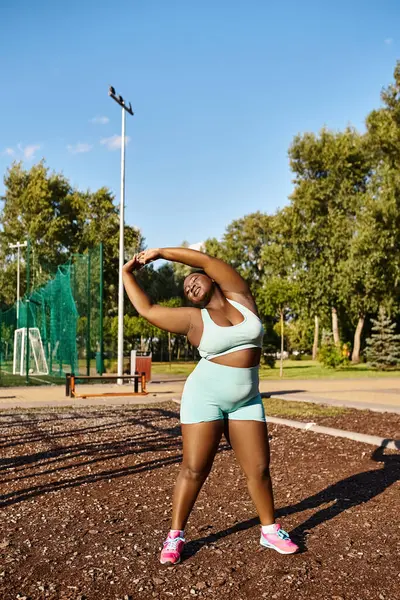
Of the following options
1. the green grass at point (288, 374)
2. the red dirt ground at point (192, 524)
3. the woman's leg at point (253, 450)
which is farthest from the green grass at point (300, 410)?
the green grass at point (288, 374)

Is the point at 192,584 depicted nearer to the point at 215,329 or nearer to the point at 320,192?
the point at 215,329

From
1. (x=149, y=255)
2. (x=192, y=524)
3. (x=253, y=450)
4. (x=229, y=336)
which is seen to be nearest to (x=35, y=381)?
(x=192, y=524)

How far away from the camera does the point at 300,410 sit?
38.5ft

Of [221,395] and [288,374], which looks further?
[288,374]

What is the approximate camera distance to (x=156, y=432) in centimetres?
928

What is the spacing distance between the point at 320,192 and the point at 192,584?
123ft

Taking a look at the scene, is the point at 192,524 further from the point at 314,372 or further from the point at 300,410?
the point at 314,372

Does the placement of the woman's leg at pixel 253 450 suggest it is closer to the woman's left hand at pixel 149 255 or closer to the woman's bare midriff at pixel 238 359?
the woman's bare midriff at pixel 238 359

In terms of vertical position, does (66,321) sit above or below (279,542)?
above

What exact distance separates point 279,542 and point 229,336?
1.30m

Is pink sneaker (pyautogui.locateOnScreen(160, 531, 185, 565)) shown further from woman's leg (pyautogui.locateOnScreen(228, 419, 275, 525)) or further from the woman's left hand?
the woman's left hand

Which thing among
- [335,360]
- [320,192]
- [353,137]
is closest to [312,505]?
[335,360]

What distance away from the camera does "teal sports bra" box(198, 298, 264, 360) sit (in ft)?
11.9

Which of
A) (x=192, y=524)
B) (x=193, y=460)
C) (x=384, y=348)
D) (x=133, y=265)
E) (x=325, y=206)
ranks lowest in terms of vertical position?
(x=192, y=524)
